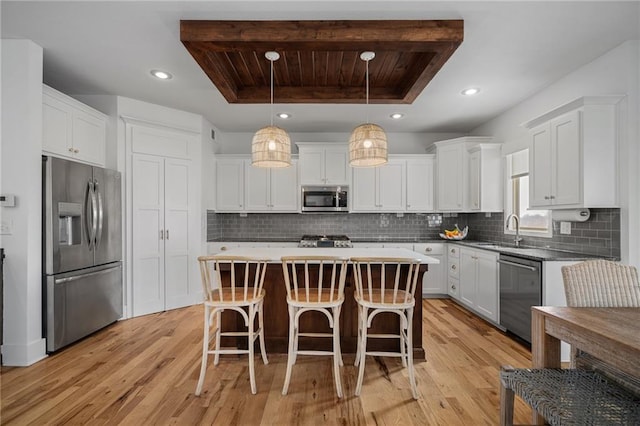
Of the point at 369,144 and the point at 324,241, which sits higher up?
the point at 369,144

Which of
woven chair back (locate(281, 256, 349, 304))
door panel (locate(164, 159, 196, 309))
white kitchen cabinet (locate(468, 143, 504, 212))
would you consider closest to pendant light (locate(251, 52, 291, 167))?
woven chair back (locate(281, 256, 349, 304))

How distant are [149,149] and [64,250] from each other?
1620 millimetres

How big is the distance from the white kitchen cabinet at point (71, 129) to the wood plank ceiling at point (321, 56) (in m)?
1.56

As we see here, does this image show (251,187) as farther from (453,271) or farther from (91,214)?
(453,271)

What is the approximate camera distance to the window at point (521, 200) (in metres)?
3.77

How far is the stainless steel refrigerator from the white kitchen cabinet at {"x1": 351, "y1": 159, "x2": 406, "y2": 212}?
335 cm

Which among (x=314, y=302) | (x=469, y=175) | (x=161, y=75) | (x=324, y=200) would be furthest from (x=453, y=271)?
(x=161, y=75)

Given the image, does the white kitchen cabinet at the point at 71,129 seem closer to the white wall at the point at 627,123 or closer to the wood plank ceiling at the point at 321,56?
the wood plank ceiling at the point at 321,56

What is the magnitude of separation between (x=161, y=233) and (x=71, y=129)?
5.00 feet

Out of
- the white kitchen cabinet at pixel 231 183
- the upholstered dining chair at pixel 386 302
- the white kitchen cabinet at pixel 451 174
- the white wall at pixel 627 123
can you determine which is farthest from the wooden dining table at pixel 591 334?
the white kitchen cabinet at pixel 231 183

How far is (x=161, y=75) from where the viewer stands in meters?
3.23

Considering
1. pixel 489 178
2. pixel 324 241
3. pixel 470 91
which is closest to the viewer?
pixel 470 91

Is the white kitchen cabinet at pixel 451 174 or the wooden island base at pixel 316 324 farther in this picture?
the white kitchen cabinet at pixel 451 174

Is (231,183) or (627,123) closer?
(627,123)
